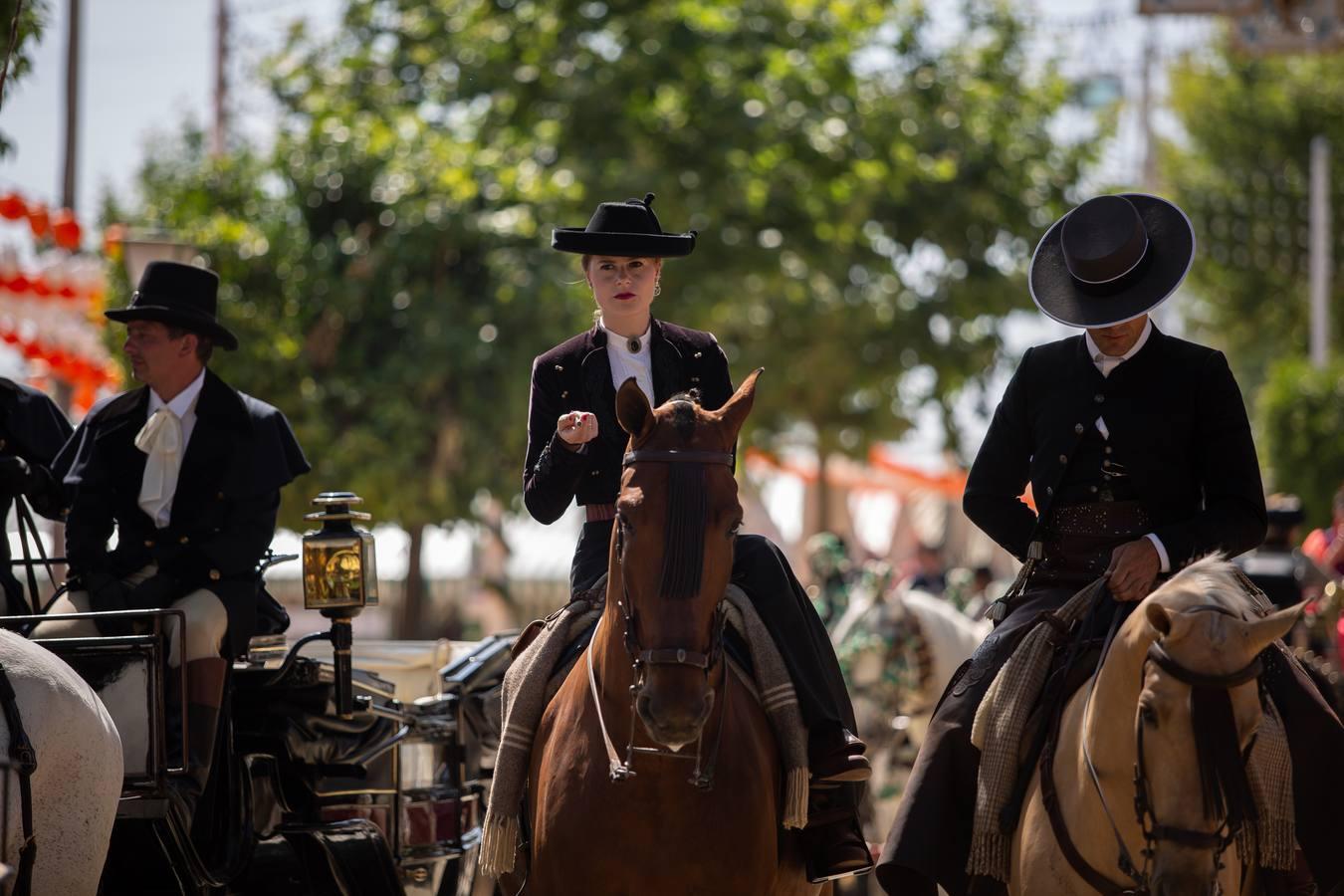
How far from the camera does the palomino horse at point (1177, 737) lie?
5.02 metres

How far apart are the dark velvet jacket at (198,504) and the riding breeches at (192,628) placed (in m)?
0.08

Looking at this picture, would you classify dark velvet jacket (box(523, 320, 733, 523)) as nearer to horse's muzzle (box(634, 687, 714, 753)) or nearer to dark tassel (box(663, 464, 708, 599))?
dark tassel (box(663, 464, 708, 599))

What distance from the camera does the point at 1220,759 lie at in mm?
5016

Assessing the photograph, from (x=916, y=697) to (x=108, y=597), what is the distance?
7730mm

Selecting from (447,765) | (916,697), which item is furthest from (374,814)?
(916,697)

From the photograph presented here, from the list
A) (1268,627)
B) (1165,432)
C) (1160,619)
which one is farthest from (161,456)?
(1268,627)

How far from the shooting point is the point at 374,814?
866 cm

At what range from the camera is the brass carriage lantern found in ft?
26.1

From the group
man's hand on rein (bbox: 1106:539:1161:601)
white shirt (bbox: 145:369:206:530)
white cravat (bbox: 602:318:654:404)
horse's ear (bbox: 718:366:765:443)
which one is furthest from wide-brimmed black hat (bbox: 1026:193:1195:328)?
white shirt (bbox: 145:369:206:530)

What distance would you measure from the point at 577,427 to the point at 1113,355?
1.94 m

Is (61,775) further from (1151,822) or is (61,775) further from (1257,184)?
(1257,184)

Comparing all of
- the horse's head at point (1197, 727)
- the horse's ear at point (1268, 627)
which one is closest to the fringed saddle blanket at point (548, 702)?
the horse's head at point (1197, 727)

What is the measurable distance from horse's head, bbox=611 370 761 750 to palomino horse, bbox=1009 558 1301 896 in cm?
121

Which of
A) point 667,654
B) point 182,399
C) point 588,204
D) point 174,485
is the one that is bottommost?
point 667,654
